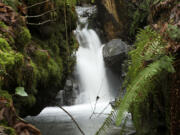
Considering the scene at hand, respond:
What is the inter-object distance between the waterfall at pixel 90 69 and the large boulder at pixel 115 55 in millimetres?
609

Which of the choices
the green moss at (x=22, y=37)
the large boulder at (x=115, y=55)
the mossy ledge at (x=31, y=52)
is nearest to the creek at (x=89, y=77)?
the large boulder at (x=115, y=55)

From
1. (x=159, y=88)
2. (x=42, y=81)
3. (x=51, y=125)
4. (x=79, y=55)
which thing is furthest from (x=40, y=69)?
(x=79, y=55)

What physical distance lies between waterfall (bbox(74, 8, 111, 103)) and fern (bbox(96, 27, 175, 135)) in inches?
272

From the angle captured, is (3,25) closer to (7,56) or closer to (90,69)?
(7,56)

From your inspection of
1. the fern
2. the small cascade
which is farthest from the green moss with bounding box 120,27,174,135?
the small cascade

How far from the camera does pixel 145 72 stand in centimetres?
115

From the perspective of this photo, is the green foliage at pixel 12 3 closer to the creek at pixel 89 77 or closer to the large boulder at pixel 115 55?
the creek at pixel 89 77

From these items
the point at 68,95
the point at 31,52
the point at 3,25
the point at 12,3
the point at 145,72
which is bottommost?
the point at 68,95

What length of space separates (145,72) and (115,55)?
28.6ft

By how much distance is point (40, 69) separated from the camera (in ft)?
11.5

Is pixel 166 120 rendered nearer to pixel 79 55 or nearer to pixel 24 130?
pixel 24 130

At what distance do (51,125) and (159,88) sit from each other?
3.53 meters

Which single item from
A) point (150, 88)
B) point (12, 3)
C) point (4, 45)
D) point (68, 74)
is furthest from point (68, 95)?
point (150, 88)

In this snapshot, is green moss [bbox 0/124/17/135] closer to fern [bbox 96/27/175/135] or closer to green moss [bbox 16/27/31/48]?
fern [bbox 96/27/175/135]
